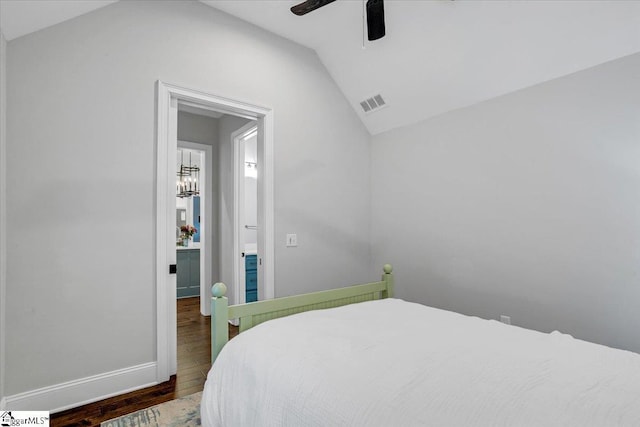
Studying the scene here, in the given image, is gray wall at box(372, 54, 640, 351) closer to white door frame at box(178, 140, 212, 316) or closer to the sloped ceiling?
the sloped ceiling

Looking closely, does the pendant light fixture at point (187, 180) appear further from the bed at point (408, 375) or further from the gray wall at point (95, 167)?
the bed at point (408, 375)

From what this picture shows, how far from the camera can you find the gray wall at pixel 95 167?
1.90 metres

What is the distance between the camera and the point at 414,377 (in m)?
1.06

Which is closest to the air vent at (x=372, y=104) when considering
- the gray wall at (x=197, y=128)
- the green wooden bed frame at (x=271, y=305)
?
the green wooden bed frame at (x=271, y=305)

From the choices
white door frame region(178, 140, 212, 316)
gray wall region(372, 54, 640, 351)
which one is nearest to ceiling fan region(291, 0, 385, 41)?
gray wall region(372, 54, 640, 351)

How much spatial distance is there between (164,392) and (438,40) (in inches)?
127

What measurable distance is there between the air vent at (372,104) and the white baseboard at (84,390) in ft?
9.47

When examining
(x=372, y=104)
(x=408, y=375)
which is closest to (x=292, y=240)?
(x=372, y=104)

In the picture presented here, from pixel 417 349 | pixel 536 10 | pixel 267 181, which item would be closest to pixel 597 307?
pixel 417 349

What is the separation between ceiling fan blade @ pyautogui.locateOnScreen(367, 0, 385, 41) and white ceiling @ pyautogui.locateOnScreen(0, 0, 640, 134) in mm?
785

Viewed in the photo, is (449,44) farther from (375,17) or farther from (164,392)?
(164,392)

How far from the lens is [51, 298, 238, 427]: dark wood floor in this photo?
1935 millimetres

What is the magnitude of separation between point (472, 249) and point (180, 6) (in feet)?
9.69

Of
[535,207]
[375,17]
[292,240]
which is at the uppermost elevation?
[375,17]
